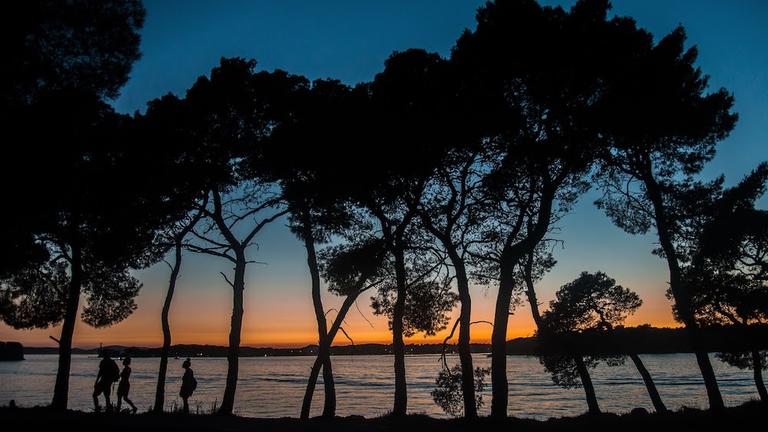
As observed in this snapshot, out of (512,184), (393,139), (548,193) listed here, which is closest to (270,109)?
(393,139)

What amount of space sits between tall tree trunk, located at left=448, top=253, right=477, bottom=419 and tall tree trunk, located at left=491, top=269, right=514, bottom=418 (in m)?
0.60

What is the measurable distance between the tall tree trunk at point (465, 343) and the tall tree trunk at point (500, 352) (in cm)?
60

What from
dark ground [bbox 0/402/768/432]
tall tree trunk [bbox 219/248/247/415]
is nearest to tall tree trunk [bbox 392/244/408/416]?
dark ground [bbox 0/402/768/432]

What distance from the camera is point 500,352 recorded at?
13.7m

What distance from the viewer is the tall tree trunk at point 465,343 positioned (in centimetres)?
1403

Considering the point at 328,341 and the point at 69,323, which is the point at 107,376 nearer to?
the point at 69,323

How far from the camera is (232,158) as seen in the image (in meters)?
18.0

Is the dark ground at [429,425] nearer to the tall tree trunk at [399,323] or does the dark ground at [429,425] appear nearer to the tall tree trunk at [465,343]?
the tall tree trunk at [465,343]

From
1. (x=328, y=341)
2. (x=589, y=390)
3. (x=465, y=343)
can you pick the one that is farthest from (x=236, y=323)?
(x=589, y=390)

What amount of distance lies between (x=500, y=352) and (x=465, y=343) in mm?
1224

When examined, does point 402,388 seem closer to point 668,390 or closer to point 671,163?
point 671,163

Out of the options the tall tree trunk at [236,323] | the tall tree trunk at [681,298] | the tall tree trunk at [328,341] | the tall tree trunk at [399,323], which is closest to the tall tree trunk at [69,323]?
the tall tree trunk at [236,323]

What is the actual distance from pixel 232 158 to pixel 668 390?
66180mm

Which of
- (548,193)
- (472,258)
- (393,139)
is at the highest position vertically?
(393,139)
